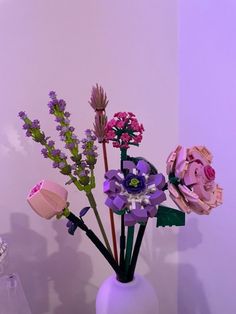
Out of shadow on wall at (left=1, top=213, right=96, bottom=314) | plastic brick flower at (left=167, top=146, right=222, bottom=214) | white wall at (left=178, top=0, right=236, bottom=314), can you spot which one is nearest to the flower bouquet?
plastic brick flower at (left=167, top=146, right=222, bottom=214)

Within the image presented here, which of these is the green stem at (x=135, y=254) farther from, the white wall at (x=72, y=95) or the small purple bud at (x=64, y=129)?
the white wall at (x=72, y=95)

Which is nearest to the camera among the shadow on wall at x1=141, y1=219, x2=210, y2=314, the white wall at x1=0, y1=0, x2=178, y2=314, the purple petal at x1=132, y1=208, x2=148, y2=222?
the purple petal at x1=132, y1=208, x2=148, y2=222

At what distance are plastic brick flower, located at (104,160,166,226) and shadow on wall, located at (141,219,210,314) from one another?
0.52 meters

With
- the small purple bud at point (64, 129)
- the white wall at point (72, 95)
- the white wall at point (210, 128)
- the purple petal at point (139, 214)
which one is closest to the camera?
the purple petal at point (139, 214)

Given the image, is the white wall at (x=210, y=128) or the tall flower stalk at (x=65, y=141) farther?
the white wall at (x=210, y=128)

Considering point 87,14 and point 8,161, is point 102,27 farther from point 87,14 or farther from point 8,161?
point 8,161

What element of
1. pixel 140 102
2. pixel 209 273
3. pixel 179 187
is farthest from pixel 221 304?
pixel 140 102

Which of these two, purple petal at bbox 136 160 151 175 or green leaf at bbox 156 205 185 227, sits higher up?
purple petal at bbox 136 160 151 175

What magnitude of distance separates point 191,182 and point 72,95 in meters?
0.58

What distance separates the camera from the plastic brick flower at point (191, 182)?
2.11ft

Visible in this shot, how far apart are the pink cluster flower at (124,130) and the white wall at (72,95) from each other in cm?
41

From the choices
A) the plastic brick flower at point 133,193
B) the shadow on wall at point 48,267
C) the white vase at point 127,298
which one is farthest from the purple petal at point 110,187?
the shadow on wall at point 48,267

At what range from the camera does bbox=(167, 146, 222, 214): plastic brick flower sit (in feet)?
2.11

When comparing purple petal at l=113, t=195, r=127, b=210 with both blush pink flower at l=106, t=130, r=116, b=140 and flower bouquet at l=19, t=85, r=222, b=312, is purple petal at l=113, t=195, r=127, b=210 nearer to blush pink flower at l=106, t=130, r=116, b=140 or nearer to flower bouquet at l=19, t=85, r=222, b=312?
flower bouquet at l=19, t=85, r=222, b=312
